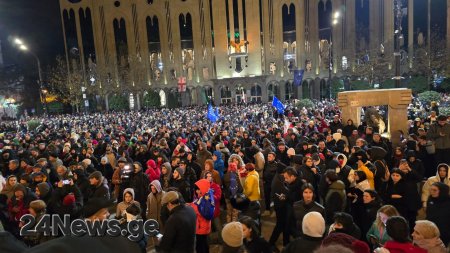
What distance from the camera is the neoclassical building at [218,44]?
159 feet

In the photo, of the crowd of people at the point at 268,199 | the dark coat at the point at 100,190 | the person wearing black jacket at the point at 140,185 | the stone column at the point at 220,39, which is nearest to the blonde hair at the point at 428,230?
the crowd of people at the point at 268,199

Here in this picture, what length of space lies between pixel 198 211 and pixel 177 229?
1298mm

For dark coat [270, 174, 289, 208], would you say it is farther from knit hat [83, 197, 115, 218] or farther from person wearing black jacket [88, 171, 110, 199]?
knit hat [83, 197, 115, 218]

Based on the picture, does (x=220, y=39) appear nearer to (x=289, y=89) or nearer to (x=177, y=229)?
(x=289, y=89)

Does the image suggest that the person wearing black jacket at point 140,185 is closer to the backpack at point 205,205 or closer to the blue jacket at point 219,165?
the backpack at point 205,205

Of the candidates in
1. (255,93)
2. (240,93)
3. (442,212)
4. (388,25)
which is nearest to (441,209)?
(442,212)

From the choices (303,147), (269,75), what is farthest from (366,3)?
(303,147)

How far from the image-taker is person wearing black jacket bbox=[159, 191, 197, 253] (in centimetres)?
414

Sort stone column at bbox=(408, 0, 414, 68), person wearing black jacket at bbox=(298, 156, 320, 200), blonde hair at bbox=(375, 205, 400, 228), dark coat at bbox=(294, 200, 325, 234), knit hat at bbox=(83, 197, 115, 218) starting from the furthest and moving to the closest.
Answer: stone column at bbox=(408, 0, 414, 68)
person wearing black jacket at bbox=(298, 156, 320, 200)
dark coat at bbox=(294, 200, 325, 234)
blonde hair at bbox=(375, 205, 400, 228)
knit hat at bbox=(83, 197, 115, 218)

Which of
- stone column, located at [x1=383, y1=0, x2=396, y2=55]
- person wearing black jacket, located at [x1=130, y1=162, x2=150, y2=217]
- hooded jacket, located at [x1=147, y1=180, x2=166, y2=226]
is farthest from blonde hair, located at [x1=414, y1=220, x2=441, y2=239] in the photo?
stone column, located at [x1=383, y1=0, x2=396, y2=55]

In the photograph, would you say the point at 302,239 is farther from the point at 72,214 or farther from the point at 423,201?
the point at 72,214

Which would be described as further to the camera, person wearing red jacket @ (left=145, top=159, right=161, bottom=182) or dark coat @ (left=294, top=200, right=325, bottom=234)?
person wearing red jacket @ (left=145, top=159, right=161, bottom=182)

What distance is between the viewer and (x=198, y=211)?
5.45 metres

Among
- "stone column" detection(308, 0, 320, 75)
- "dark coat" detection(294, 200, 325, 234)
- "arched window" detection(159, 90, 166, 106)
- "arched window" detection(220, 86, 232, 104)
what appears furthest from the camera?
"arched window" detection(159, 90, 166, 106)
